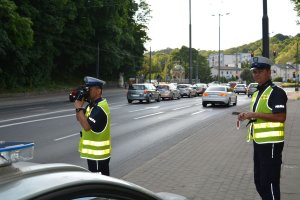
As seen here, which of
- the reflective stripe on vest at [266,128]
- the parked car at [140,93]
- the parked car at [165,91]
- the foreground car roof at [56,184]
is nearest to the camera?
the foreground car roof at [56,184]

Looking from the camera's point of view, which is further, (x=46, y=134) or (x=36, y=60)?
(x=36, y=60)

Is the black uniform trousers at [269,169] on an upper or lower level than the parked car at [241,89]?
upper

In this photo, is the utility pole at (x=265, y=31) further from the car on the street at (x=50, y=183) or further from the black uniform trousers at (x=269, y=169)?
the car on the street at (x=50, y=183)

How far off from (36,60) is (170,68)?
108m

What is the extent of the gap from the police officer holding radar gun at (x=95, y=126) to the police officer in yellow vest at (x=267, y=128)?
1577mm

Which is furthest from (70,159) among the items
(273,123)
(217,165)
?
(273,123)

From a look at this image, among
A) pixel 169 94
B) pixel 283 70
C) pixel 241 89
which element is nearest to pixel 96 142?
pixel 169 94

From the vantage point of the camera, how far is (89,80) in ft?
17.4

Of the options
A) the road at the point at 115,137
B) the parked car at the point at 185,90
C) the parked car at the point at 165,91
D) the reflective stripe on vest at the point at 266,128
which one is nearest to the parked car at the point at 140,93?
the parked car at the point at 165,91

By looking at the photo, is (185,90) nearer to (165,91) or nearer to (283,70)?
(165,91)

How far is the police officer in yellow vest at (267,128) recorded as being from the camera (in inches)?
193

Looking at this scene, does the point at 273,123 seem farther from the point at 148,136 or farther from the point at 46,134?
the point at 46,134

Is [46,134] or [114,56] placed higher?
[114,56]

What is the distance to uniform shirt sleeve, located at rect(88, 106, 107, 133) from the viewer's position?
16.8 ft
